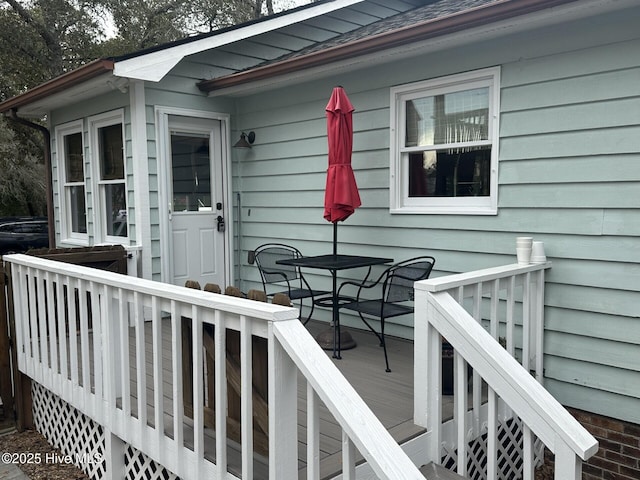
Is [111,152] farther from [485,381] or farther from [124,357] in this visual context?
[485,381]

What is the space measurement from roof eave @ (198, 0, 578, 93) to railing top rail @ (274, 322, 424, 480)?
2444mm

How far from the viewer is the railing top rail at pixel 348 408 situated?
1.56 metres

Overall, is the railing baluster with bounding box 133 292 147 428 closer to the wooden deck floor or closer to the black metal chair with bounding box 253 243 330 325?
the wooden deck floor

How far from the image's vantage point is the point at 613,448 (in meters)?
3.37

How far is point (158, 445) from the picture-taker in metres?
2.58

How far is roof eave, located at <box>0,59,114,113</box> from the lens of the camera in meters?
4.68

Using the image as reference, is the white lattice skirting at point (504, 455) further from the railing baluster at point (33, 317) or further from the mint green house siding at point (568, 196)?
the railing baluster at point (33, 317)

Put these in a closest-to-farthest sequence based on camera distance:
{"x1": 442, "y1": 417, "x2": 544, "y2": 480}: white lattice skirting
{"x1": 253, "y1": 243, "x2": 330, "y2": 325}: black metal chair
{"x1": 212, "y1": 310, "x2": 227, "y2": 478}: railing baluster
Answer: {"x1": 212, "y1": 310, "x2": 227, "y2": 478}: railing baluster, {"x1": 442, "y1": 417, "x2": 544, "y2": 480}: white lattice skirting, {"x1": 253, "y1": 243, "x2": 330, "y2": 325}: black metal chair

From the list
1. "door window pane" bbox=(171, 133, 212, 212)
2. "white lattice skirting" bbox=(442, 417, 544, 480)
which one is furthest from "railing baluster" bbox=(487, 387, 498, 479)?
"door window pane" bbox=(171, 133, 212, 212)

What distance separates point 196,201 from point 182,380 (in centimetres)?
335

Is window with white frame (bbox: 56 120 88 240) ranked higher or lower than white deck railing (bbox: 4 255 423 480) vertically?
higher

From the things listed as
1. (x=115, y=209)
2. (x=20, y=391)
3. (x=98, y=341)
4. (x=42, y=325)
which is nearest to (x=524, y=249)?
(x=98, y=341)

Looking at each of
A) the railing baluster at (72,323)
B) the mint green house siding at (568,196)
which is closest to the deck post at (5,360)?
the railing baluster at (72,323)

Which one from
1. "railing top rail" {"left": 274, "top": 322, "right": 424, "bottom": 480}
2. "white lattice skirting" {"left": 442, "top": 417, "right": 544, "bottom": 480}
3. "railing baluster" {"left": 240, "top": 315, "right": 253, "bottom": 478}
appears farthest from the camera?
"white lattice skirting" {"left": 442, "top": 417, "right": 544, "bottom": 480}
